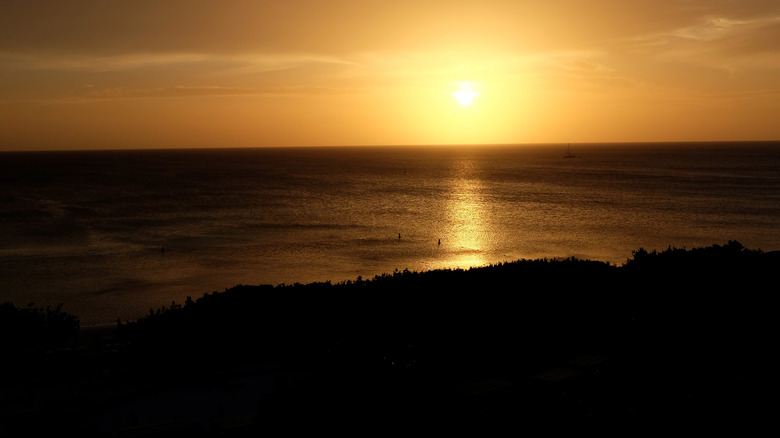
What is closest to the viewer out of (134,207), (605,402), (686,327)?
(605,402)

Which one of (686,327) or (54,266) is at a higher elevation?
(686,327)

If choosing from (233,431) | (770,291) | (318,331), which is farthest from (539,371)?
(770,291)

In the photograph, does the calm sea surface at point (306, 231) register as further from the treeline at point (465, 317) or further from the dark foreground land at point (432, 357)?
the dark foreground land at point (432, 357)

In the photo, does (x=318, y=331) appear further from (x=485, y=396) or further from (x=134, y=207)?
(x=134, y=207)

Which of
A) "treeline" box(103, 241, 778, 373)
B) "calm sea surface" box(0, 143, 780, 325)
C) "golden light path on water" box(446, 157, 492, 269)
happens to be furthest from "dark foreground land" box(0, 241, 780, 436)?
"golden light path on water" box(446, 157, 492, 269)

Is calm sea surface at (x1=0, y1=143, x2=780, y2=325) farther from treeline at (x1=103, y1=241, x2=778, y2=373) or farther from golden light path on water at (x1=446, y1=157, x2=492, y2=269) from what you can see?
treeline at (x1=103, y1=241, x2=778, y2=373)

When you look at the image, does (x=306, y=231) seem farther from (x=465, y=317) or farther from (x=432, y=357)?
(x=432, y=357)
